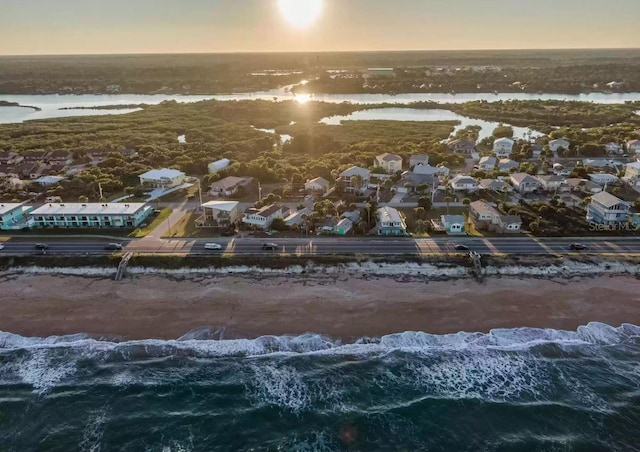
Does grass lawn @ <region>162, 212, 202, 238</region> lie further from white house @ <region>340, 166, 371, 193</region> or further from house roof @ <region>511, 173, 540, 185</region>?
house roof @ <region>511, 173, 540, 185</region>

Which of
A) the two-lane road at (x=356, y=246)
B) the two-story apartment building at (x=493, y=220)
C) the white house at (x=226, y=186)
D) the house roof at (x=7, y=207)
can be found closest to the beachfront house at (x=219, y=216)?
the two-lane road at (x=356, y=246)

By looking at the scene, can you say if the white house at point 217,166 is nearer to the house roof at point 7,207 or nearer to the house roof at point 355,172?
the house roof at point 355,172

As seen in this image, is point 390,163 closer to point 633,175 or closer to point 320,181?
point 320,181

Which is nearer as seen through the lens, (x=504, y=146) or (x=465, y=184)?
(x=465, y=184)

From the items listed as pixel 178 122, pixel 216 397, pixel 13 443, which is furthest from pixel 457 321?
pixel 178 122

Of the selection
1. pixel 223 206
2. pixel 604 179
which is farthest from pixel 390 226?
pixel 604 179

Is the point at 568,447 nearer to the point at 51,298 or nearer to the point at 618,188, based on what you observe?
the point at 51,298

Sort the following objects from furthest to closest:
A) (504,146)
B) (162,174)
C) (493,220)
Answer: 1. (504,146)
2. (162,174)
3. (493,220)
